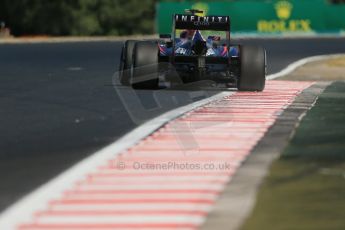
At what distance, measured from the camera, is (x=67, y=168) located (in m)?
10.8

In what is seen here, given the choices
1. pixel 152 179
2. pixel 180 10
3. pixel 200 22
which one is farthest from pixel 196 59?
pixel 180 10

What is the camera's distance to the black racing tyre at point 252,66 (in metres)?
20.9

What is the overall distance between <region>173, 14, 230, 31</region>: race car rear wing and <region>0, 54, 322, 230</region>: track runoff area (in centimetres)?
536

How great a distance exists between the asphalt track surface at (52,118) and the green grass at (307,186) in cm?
214

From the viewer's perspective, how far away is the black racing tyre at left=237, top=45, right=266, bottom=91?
2089 centimetres

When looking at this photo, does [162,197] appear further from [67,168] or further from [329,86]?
[329,86]

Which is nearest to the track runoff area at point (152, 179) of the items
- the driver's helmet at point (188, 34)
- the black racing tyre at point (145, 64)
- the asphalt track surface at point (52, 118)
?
the asphalt track surface at point (52, 118)

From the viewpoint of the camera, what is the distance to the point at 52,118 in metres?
16.0

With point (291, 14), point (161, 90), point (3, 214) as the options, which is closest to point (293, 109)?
point (161, 90)

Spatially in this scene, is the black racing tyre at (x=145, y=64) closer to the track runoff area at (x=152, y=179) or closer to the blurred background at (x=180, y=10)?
the track runoff area at (x=152, y=179)

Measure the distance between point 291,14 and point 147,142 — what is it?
58354mm

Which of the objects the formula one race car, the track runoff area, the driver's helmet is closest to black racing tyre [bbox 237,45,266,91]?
the formula one race car

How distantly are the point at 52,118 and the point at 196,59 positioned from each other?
5.44 m

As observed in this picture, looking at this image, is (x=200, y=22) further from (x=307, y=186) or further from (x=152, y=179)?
(x=307, y=186)
